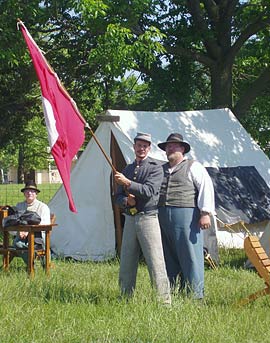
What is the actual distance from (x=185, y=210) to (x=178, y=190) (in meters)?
0.19

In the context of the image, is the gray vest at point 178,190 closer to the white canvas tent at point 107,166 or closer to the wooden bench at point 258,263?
the wooden bench at point 258,263

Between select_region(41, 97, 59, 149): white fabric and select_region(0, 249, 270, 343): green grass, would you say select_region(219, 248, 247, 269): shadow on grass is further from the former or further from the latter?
select_region(41, 97, 59, 149): white fabric

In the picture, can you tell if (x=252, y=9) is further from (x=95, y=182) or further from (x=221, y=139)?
(x=95, y=182)

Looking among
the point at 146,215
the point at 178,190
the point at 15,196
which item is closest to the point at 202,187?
the point at 178,190

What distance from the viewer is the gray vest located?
5.71m

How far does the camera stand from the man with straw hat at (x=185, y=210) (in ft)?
18.6

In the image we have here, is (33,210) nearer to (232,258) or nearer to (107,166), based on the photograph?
(107,166)

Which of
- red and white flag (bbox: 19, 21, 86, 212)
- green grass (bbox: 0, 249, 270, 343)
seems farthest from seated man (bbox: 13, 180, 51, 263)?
red and white flag (bbox: 19, 21, 86, 212)

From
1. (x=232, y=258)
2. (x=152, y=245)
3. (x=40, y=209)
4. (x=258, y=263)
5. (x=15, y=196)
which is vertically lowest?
(x=15, y=196)

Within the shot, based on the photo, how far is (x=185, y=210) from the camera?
570 centimetres

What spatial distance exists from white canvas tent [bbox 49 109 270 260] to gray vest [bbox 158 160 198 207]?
3.88 meters

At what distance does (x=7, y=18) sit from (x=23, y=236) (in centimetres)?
465

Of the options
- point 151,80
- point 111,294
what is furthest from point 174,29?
point 111,294

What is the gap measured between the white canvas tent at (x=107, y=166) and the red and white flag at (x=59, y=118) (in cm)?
380
